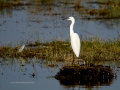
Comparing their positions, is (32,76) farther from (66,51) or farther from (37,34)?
(37,34)

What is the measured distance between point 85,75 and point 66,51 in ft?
10.0

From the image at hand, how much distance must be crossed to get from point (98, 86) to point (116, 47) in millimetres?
3591

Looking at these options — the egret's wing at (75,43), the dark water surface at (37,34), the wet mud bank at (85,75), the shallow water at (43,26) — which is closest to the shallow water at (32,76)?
the dark water surface at (37,34)

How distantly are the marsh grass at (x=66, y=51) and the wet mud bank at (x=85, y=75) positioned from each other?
185 centimetres

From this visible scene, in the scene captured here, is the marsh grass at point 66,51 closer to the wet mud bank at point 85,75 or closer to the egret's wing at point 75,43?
the egret's wing at point 75,43

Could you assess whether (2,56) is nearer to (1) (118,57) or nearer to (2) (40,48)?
(2) (40,48)

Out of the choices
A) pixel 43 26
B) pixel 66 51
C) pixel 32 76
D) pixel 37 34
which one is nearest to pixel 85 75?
pixel 32 76

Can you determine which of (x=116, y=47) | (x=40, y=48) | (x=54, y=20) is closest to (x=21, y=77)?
(x=40, y=48)

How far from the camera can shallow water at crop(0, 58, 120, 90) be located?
7.29 meters

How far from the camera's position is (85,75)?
25.2 ft

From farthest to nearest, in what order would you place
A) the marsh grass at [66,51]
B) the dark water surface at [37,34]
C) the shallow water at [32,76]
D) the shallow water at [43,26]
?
the shallow water at [43,26] < the marsh grass at [66,51] < the dark water surface at [37,34] < the shallow water at [32,76]

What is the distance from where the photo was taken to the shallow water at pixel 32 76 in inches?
287

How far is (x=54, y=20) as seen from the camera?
18969 millimetres

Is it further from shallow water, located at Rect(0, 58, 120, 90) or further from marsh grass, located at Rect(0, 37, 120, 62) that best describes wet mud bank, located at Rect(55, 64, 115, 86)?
marsh grass, located at Rect(0, 37, 120, 62)
